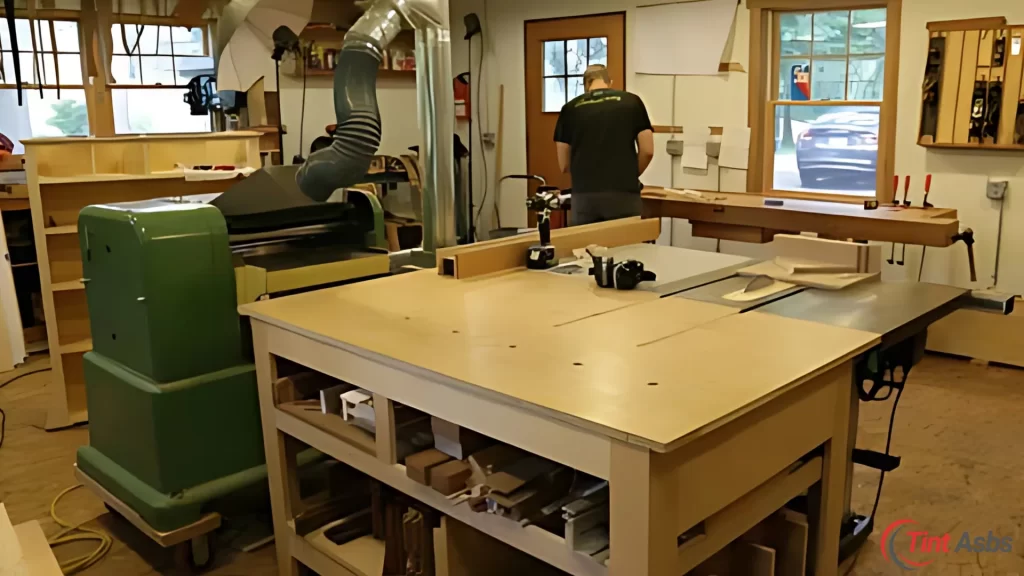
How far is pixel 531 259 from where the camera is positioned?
2.84m

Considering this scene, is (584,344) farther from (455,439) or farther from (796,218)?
(796,218)

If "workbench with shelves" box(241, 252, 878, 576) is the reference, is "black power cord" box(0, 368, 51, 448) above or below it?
below

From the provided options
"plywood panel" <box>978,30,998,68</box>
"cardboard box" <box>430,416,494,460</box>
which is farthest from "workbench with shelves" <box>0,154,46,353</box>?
"plywood panel" <box>978,30,998,68</box>

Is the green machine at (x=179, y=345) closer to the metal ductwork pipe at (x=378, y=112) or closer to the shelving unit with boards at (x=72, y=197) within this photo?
the metal ductwork pipe at (x=378, y=112)

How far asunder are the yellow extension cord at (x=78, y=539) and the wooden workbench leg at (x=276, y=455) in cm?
71

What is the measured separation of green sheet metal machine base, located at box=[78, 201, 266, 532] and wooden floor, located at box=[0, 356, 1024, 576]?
0.35m

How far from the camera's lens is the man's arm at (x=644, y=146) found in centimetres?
452

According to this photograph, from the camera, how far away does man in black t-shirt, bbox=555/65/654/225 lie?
4.42m

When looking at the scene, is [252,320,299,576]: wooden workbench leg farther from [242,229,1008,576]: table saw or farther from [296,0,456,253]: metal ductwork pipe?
[296,0,456,253]: metal ductwork pipe

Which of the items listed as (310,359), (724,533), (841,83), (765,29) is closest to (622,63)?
(765,29)

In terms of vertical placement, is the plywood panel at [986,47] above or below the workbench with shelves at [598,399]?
above

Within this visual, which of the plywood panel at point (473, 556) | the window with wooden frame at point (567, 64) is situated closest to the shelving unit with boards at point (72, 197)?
the plywood panel at point (473, 556)

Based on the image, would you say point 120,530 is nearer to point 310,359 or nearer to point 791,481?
point 310,359

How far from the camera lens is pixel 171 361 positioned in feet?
7.80
